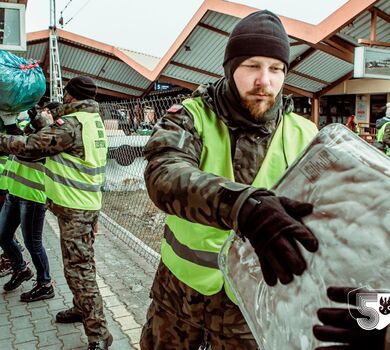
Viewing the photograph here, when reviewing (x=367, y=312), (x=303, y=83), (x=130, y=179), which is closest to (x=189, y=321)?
(x=367, y=312)

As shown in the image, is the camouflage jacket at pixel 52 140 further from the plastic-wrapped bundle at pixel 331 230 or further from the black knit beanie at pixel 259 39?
the plastic-wrapped bundle at pixel 331 230

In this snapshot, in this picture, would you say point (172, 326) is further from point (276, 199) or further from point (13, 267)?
point (13, 267)

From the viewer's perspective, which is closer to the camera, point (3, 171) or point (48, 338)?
point (48, 338)

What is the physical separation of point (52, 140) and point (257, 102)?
164 centimetres

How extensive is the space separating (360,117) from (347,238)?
55.2 ft

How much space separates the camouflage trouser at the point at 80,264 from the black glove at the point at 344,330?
2266mm

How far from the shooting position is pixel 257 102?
1.42 metres

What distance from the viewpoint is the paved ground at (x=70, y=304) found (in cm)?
304

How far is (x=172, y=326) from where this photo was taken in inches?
63.7

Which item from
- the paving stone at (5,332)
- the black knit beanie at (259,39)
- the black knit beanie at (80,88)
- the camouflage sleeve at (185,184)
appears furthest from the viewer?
the paving stone at (5,332)

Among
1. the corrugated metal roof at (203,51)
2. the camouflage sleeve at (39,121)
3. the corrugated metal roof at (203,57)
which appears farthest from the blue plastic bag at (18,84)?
the corrugated metal roof at (203,51)

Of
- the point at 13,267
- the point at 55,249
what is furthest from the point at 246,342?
the point at 55,249

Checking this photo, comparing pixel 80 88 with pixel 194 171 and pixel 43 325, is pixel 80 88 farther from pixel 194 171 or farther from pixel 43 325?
pixel 194 171

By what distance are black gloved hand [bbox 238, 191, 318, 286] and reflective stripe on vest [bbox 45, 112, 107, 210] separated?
7.12ft
